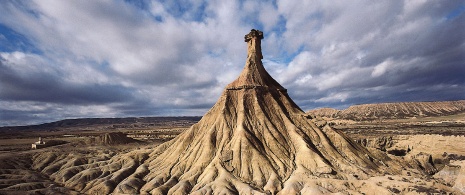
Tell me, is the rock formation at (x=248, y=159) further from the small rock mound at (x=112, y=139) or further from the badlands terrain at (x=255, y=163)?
the small rock mound at (x=112, y=139)

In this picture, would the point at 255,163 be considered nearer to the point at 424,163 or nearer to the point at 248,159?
the point at 248,159

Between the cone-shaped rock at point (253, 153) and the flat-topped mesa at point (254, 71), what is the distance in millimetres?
241

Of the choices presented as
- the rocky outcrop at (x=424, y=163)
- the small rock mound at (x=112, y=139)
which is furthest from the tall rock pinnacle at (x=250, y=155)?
the small rock mound at (x=112, y=139)

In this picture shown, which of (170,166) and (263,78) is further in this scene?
(263,78)

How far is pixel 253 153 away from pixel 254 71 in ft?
71.6

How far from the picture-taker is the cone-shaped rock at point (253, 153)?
3784cm

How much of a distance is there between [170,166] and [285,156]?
20915 millimetres

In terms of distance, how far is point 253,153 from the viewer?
42.3 metres

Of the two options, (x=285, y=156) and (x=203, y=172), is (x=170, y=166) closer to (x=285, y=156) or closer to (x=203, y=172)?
(x=203, y=172)

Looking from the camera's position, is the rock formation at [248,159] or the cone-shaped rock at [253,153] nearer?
the rock formation at [248,159]

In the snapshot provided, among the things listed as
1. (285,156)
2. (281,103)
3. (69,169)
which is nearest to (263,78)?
(281,103)

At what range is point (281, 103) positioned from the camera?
180 ft

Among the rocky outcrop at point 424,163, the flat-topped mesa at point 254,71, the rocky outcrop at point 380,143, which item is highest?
the flat-topped mesa at point 254,71

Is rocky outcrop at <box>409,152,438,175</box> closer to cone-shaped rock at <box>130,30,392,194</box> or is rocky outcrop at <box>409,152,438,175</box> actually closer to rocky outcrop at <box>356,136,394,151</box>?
cone-shaped rock at <box>130,30,392,194</box>
